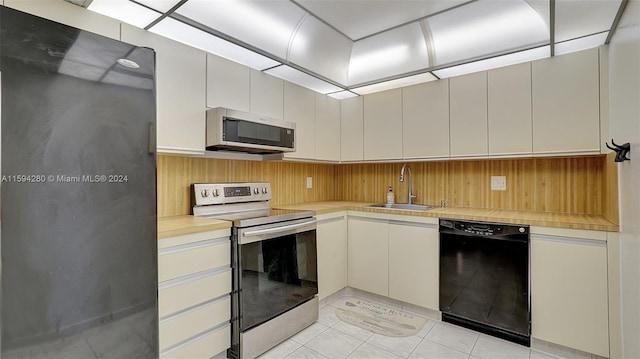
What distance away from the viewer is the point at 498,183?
2.68 m

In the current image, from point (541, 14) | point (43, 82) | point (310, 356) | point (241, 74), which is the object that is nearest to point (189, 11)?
point (241, 74)

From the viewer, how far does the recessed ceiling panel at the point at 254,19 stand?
178 centimetres

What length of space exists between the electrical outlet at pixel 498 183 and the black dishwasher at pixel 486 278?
0.64 m

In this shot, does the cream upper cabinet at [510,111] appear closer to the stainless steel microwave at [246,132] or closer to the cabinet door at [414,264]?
the cabinet door at [414,264]

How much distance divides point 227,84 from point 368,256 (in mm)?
1924

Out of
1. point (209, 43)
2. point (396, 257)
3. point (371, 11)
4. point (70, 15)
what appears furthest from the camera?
point (396, 257)

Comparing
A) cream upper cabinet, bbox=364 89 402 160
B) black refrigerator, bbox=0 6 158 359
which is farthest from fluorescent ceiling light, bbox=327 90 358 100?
black refrigerator, bbox=0 6 158 359

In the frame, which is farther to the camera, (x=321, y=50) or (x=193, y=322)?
(x=321, y=50)

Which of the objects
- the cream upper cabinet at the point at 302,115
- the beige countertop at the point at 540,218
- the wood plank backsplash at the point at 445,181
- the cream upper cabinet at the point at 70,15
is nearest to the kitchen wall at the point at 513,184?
the wood plank backsplash at the point at 445,181

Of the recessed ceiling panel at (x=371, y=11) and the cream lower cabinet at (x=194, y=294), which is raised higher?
the recessed ceiling panel at (x=371, y=11)

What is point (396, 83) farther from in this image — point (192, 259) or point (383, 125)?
point (192, 259)

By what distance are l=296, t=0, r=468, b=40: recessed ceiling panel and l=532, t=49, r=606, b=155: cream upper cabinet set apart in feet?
2.84

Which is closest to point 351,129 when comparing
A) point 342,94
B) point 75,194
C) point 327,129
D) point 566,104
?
point 327,129

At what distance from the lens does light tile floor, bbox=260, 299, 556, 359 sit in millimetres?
2012
